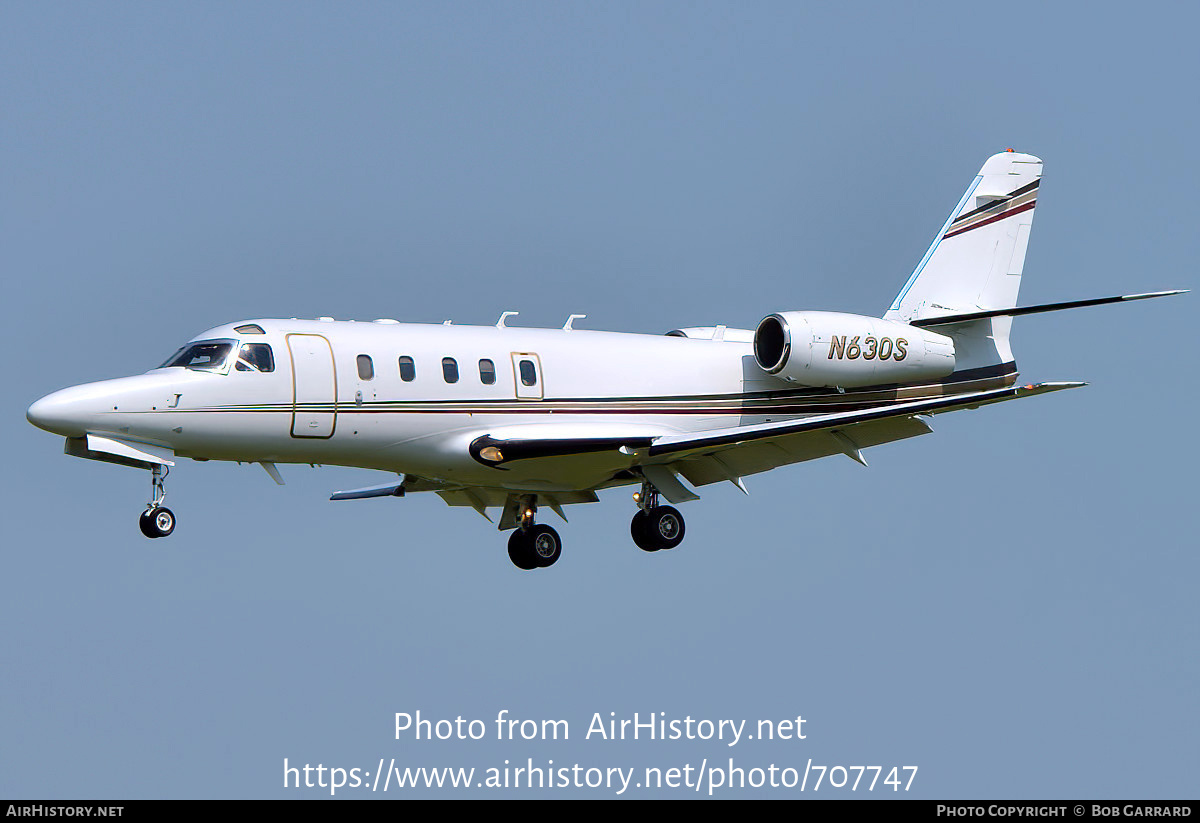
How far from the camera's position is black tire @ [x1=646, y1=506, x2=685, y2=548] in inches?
1160

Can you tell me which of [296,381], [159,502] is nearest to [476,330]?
[296,381]

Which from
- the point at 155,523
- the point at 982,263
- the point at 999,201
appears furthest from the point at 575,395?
the point at 999,201

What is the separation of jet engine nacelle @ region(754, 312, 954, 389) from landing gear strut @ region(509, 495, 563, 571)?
4.88 meters

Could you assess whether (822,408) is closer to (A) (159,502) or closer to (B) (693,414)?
(B) (693,414)

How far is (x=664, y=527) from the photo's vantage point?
2947cm

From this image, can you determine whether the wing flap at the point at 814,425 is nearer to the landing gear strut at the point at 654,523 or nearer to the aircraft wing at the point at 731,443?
the aircraft wing at the point at 731,443

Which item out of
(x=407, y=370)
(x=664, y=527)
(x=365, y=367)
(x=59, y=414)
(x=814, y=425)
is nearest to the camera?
(x=59, y=414)

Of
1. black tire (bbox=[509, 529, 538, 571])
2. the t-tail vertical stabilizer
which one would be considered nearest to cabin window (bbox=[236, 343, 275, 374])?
black tire (bbox=[509, 529, 538, 571])

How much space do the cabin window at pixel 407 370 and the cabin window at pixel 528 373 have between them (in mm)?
1977

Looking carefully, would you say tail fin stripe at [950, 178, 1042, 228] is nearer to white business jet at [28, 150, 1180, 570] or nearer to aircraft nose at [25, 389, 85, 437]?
white business jet at [28, 150, 1180, 570]

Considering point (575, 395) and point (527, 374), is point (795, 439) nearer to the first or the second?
point (575, 395)

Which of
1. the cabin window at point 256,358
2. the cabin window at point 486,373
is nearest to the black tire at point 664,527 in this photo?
the cabin window at point 486,373

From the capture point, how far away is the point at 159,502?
80.6 feet

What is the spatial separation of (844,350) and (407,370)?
8027 mm
